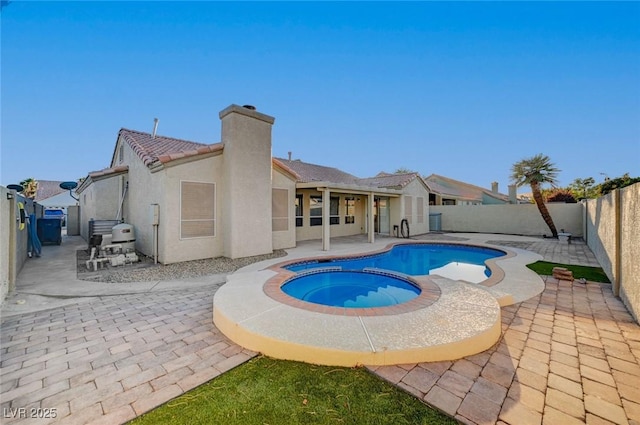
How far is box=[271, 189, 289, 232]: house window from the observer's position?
12078mm

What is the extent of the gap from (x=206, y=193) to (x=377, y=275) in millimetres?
6896

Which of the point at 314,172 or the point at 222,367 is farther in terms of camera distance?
the point at 314,172

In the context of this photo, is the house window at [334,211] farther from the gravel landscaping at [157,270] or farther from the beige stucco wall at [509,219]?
the beige stucco wall at [509,219]

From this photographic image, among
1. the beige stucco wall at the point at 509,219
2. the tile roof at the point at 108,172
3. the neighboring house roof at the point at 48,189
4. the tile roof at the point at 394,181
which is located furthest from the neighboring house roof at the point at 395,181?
the neighboring house roof at the point at 48,189

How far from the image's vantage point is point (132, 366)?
3.22 m

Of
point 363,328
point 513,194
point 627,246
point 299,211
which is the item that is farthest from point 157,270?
point 513,194

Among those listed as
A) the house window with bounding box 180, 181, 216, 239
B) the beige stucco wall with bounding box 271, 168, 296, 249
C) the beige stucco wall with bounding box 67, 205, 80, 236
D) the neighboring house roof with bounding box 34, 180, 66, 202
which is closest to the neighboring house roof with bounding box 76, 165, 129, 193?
the house window with bounding box 180, 181, 216, 239

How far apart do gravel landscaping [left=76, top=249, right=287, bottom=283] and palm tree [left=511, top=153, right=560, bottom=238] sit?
18078 mm

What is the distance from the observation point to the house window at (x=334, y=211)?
17.4 metres

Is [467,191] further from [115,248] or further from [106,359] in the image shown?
[106,359]

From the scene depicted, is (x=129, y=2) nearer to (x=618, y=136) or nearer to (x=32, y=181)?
(x=32, y=181)

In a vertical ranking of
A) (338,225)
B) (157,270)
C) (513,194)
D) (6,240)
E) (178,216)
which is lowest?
(157,270)

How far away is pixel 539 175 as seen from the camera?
1656 centimetres

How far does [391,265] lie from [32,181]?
39974mm
